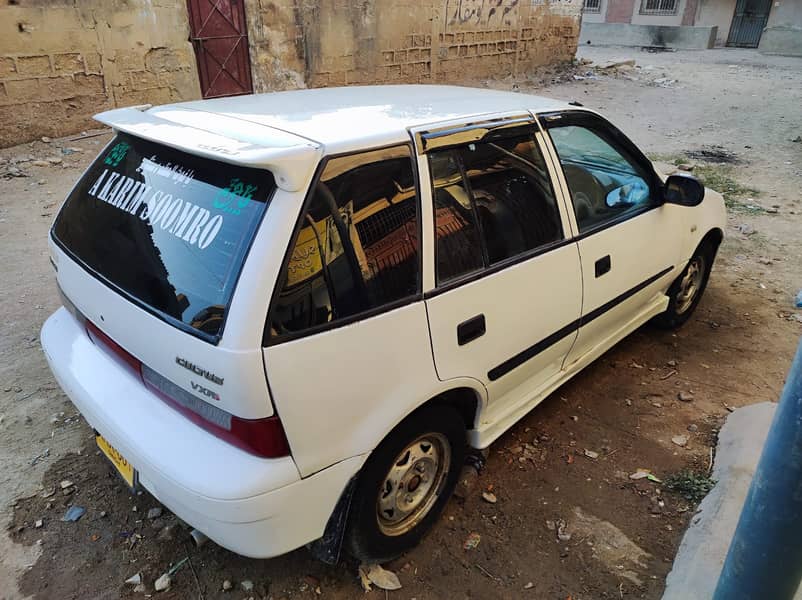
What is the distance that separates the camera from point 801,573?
1.57 metres

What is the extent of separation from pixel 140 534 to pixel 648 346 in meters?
3.31

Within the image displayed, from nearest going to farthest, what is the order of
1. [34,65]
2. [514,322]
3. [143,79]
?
[514,322] → [34,65] → [143,79]

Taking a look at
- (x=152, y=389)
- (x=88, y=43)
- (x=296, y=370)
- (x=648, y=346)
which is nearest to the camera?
(x=296, y=370)

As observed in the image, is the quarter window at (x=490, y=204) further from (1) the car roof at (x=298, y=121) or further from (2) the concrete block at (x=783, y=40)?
(2) the concrete block at (x=783, y=40)

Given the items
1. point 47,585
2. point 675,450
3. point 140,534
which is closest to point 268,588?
point 140,534

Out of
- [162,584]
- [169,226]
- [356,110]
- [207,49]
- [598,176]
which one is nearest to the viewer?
[169,226]

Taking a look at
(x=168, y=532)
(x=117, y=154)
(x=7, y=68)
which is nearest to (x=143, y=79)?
(x=7, y=68)

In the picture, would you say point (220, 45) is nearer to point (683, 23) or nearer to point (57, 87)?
point (57, 87)

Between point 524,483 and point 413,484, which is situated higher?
point 413,484

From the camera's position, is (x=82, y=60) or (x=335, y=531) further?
(x=82, y=60)

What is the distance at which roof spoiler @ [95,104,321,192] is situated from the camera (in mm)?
1752

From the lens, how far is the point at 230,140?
1938mm

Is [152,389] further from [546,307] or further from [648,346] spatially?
[648,346]

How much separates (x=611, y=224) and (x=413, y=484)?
5.46 feet
